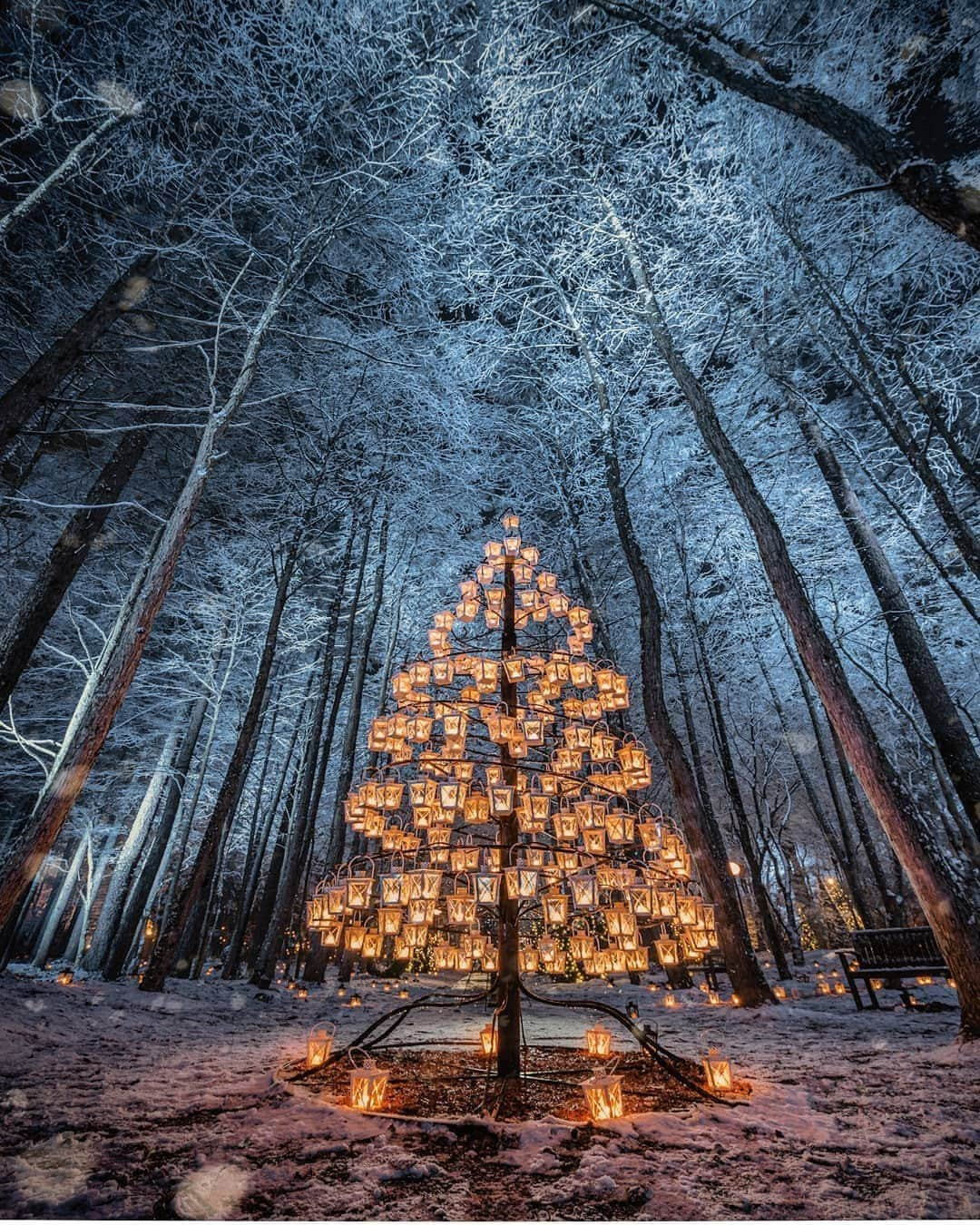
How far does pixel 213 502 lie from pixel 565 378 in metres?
10.1

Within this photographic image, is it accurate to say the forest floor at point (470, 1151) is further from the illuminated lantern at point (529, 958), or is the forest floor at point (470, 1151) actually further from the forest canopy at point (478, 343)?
the forest canopy at point (478, 343)

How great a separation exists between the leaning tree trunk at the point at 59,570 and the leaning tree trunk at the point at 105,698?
7.61 feet

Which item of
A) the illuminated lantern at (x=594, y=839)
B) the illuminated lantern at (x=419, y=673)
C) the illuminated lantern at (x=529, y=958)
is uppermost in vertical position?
the illuminated lantern at (x=419, y=673)

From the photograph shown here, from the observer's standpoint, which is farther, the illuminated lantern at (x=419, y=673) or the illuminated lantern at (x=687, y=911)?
the illuminated lantern at (x=419, y=673)

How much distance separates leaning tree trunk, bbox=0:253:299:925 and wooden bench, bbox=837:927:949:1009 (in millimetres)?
10568

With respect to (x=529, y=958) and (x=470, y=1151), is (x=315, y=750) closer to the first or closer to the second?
(x=529, y=958)

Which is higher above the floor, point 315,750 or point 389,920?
point 315,750

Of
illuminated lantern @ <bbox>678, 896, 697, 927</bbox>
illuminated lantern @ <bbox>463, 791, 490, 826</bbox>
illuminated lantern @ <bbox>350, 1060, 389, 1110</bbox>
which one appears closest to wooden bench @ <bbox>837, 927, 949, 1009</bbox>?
illuminated lantern @ <bbox>678, 896, 697, 927</bbox>

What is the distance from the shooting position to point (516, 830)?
516 cm

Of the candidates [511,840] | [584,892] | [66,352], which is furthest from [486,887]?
[66,352]

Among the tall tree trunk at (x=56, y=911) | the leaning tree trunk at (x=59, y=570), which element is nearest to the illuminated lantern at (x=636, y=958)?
the leaning tree trunk at (x=59, y=570)

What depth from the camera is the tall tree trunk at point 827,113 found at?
14.2 ft

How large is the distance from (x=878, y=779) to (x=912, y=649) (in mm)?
4054

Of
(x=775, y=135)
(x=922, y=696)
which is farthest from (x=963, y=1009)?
(x=775, y=135)
